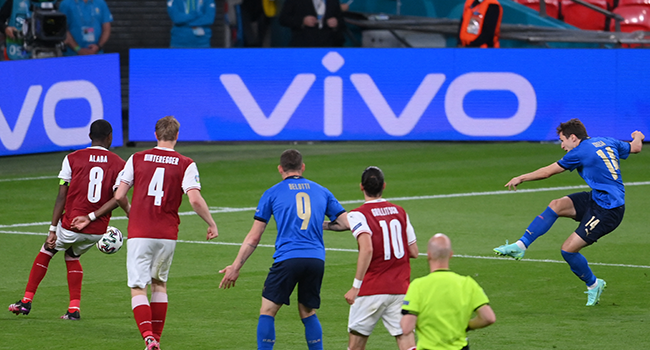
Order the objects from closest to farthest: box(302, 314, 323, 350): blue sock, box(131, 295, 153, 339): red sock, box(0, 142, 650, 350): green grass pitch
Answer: box(302, 314, 323, 350): blue sock
box(131, 295, 153, 339): red sock
box(0, 142, 650, 350): green grass pitch

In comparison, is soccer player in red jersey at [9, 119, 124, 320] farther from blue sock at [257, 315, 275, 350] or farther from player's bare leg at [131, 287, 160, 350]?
blue sock at [257, 315, 275, 350]

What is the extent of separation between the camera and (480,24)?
71.5 ft

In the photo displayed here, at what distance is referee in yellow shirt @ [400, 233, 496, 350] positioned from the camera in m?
5.96

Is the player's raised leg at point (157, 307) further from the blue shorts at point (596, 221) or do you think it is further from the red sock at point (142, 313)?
the blue shorts at point (596, 221)

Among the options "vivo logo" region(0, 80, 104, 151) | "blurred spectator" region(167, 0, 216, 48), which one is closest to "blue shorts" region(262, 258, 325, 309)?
"vivo logo" region(0, 80, 104, 151)

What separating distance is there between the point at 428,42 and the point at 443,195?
951cm

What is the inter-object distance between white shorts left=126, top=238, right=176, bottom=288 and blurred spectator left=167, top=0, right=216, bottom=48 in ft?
52.2

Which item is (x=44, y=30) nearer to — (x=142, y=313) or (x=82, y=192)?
(x=82, y=192)

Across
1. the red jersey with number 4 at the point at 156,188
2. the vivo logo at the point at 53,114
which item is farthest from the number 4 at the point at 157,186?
the vivo logo at the point at 53,114

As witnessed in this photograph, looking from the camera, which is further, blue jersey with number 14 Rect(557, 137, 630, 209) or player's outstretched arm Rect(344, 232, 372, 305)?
blue jersey with number 14 Rect(557, 137, 630, 209)

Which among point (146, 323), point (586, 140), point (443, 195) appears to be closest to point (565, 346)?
point (586, 140)

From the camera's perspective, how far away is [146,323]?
8.30m

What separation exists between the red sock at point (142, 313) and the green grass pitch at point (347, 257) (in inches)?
23.0

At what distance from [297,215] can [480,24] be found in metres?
14.9
